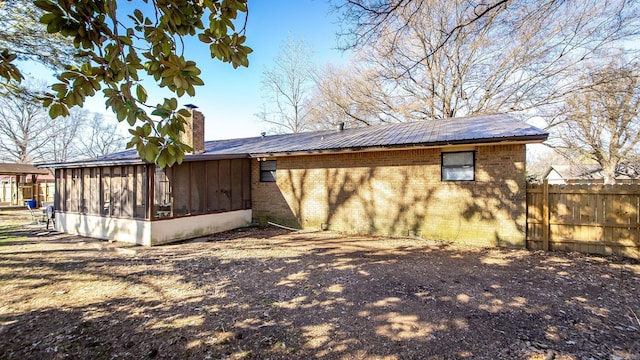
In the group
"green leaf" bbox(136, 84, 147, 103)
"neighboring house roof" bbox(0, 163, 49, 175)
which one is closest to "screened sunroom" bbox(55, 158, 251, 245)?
"green leaf" bbox(136, 84, 147, 103)

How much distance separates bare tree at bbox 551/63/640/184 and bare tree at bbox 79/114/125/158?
44.6m

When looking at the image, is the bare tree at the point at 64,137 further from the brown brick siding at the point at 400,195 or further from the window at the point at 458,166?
the window at the point at 458,166

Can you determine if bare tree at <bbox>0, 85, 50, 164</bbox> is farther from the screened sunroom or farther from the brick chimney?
the screened sunroom

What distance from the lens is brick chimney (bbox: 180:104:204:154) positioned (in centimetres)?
1309

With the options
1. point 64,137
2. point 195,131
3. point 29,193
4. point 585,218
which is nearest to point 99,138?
point 64,137

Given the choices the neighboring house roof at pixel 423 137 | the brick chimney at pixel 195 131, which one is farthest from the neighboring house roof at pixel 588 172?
the brick chimney at pixel 195 131

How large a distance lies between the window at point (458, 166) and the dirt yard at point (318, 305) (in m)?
2.19

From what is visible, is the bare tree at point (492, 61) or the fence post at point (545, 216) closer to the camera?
the fence post at point (545, 216)

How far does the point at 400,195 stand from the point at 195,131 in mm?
9449

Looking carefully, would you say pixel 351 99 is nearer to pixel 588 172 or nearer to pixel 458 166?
pixel 458 166

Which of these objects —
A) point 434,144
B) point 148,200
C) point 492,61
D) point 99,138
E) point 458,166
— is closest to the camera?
point 434,144

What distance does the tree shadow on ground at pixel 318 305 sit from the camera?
10.5 feet

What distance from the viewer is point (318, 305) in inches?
167

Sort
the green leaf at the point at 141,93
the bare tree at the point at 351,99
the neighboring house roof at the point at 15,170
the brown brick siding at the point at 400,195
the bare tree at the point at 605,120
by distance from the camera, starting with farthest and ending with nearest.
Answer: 1. the bare tree at the point at 351,99
2. the neighboring house roof at the point at 15,170
3. the bare tree at the point at 605,120
4. the brown brick siding at the point at 400,195
5. the green leaf at the point at 141,93
